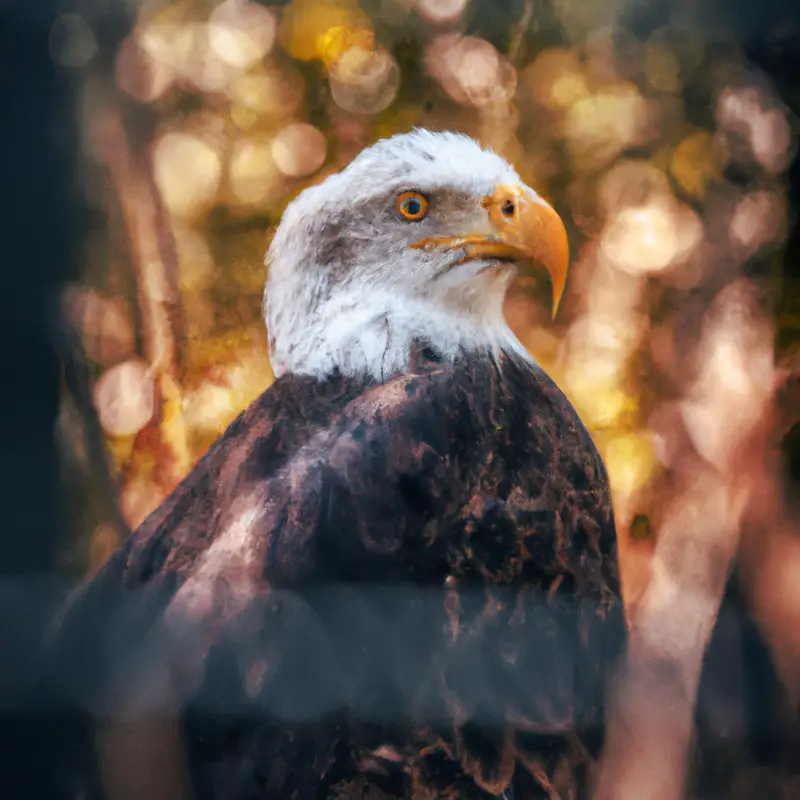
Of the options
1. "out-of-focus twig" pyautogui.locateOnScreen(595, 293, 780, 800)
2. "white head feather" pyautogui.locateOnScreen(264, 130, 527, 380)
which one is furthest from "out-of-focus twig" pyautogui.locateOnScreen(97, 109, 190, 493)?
"out-of-focus twig" pyautogui.locateOnScreen(595, 293, 780, 800)

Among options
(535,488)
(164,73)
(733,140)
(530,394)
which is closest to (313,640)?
(535,488)

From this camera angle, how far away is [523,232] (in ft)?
3.72

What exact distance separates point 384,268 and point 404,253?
1.2 inches

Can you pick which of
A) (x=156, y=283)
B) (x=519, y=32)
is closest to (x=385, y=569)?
(x=156, y=283)

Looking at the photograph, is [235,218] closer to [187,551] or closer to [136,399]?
[136,399]

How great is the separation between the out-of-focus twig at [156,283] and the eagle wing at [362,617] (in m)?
0.16

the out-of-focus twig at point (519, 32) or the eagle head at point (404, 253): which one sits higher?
the out-of-focus twig at point (519, 32)

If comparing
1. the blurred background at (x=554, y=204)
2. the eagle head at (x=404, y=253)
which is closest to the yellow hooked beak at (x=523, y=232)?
the eagle head at (x=404, y=253)

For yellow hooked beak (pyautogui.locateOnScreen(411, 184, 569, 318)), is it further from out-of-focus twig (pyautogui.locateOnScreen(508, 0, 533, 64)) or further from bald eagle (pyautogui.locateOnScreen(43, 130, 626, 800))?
out-of-focus twig (pyautogui.locateOnScreen(508, 0, 533, 64))

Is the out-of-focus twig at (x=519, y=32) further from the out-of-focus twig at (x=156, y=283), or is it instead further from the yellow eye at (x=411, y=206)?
the out-of-focus twig at (x=156, y=283)

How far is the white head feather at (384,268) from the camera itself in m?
1.16

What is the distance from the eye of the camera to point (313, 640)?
998 mm

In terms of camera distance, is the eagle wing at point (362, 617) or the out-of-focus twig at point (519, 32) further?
the out-of-focus twig at point (519, 32)

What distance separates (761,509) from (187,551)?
741mm
